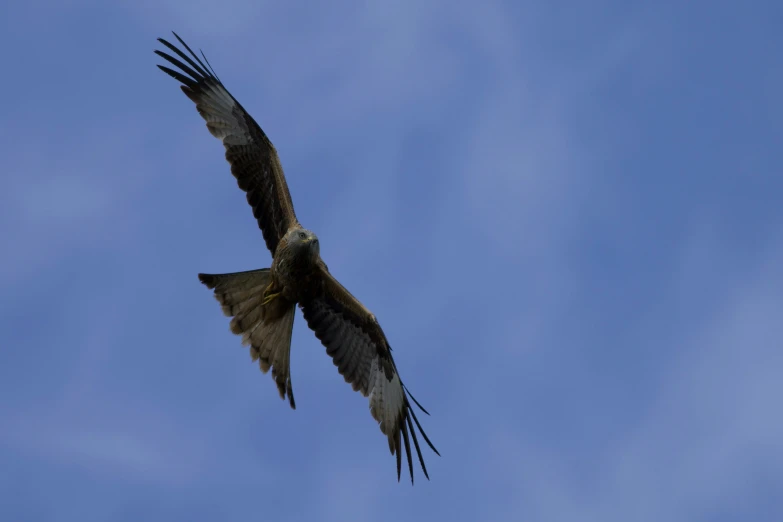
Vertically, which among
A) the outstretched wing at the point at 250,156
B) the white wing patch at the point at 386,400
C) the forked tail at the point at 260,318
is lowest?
the white wing patch at the point at 386,400

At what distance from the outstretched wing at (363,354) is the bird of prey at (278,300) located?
11mm

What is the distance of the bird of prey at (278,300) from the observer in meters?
8.77

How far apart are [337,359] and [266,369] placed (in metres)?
0.78

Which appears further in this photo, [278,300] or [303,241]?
[278,300]

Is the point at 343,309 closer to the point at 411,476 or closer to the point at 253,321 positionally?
the point at 253,321

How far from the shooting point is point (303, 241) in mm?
8164

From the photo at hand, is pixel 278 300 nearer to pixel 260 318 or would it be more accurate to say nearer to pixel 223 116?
pixel 260 318

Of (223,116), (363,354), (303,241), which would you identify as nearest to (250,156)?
(223,116)

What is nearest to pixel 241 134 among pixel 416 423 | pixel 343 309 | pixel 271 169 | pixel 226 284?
pixel 271 169

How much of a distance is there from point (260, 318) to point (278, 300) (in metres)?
0.29

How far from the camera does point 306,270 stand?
845cm

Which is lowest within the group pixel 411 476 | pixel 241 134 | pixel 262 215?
pixel 411 476

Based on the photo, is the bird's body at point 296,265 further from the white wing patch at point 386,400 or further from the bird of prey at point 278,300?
the white wing patch at point 386,400

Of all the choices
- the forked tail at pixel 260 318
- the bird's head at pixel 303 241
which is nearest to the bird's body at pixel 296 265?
the bird's head at pixel 303 241
